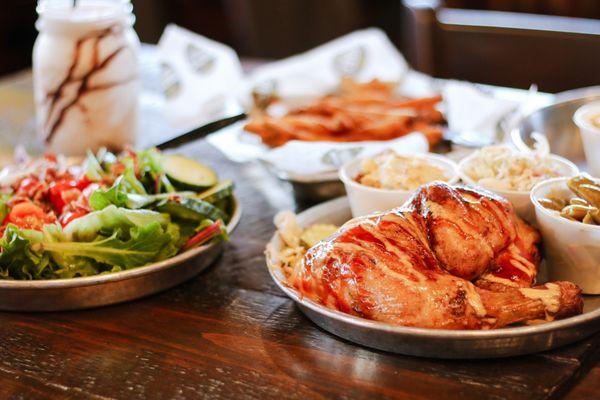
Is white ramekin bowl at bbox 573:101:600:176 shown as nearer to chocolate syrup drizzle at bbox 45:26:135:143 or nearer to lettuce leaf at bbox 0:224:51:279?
lettuce leaf at bbox 0:224:51:279

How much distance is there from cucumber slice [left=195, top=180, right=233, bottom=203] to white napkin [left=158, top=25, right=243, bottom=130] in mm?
1018

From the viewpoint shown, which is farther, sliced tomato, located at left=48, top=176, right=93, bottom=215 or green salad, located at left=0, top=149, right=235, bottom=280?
sliced tomato, located at left=48, top=176, right=93, bottom=215

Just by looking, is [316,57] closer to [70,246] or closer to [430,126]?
[430,126]

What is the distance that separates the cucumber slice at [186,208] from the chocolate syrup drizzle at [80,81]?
2.59 ft

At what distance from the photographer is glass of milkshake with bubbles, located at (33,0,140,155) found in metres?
2.13

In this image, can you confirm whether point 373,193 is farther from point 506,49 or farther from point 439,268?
point 506,49

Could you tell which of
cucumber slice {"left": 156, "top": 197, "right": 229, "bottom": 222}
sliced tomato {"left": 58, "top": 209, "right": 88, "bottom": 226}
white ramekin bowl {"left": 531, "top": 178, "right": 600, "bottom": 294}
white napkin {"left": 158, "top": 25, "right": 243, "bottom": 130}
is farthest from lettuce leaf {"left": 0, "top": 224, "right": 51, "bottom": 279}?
white napkin {"left": 158, "top": 25, "right": 243, "bottom": 130}

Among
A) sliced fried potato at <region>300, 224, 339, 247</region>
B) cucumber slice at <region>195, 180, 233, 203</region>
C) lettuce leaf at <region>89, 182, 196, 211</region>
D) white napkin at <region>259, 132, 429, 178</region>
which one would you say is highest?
lettuce leaf at <region>89, 182, 196, 211</region>

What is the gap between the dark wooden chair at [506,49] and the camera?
2742 millimetres

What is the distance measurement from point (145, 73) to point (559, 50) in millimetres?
1753

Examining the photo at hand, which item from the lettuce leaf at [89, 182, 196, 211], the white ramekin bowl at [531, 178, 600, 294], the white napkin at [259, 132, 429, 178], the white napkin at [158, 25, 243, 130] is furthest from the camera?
the white napkin at [158, 25, 243, 130]

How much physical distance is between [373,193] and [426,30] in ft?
5.19

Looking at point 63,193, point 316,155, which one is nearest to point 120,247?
point 63,193

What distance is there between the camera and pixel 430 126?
89.7 inches
